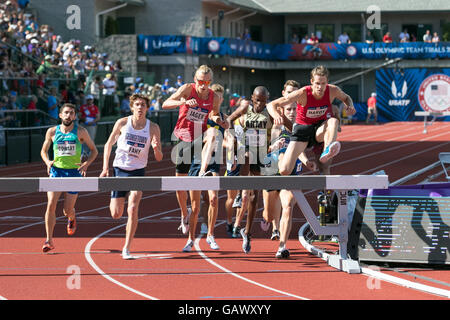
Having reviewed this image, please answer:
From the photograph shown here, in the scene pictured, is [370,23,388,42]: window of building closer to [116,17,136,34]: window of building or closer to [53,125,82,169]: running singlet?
[116,17,136,34]: window of building

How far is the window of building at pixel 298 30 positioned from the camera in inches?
2448

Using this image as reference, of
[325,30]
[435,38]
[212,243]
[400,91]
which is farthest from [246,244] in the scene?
[325,30]

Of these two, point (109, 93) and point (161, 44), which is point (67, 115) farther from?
point (161, 44)

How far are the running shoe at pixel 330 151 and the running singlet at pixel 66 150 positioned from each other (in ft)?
9.53

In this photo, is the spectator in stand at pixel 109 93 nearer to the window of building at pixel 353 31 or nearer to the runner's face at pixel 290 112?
the runner's face at pixel 290 112

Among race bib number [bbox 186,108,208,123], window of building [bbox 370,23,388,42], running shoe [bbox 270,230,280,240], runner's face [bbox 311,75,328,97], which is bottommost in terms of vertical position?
running shoe [bbox 270,230,280,240]

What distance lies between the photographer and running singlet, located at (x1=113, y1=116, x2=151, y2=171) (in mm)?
11227

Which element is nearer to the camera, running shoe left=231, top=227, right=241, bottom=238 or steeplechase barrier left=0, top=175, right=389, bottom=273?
steeplechase barrier left=0, top=175, right=389, bottom=273

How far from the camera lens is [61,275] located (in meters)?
10.1

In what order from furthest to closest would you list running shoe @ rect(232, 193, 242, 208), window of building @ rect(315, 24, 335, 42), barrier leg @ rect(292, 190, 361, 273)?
window of building @ rect(315, 24, 335, 42) < running shoe @ rect(232, 193, 242, 208) < barrier leg @ rect(292, 190, 361, 273)

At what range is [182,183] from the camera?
409 inches

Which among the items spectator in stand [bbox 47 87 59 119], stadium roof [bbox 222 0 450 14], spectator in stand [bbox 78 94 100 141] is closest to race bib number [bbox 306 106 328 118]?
spectator in stand [bbox 78 94 100 141]

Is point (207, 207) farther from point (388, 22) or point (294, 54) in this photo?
point (388, 22)

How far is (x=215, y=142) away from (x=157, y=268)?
2.03 metres
